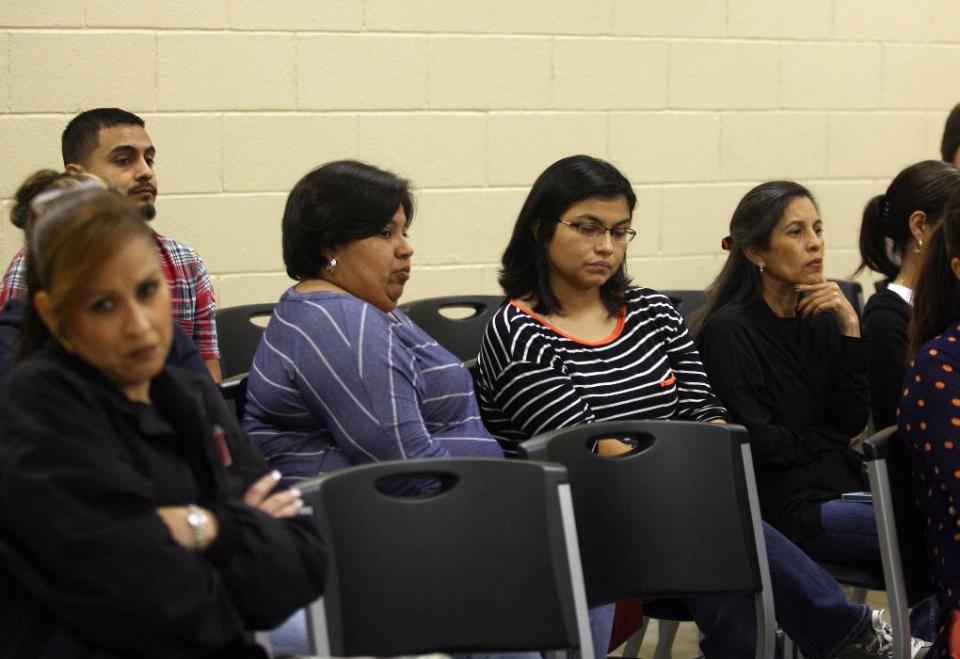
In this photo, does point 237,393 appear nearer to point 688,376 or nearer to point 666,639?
point 688,376

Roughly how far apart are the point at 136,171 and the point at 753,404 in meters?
1.55

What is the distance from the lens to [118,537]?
143 cm

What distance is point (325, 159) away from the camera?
372 cm

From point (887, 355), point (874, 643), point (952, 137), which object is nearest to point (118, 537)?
point (874, 643)

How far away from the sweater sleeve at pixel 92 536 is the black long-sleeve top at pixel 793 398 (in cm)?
156

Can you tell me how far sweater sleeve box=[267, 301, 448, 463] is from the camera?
2.21 metres

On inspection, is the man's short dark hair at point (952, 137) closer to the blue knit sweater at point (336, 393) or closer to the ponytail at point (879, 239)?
the ponytail at point (879, 239)

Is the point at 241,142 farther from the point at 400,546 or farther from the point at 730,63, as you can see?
the point at 400,546

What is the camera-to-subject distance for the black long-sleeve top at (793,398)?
2773mm

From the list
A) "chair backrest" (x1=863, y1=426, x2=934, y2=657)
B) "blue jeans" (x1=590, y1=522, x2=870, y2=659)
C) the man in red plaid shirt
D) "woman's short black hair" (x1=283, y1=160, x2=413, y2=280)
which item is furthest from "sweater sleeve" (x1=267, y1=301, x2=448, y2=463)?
the man in red plaid shirt

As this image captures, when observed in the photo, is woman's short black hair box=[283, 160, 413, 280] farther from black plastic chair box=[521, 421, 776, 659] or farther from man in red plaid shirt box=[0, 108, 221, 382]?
man in red plaid shirt box=[0, 108, 221, 382]

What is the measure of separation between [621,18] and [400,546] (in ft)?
8.23

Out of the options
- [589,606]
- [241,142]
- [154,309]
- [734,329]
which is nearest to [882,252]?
[734,329]

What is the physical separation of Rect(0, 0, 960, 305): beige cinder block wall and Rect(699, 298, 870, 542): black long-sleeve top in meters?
1.22
